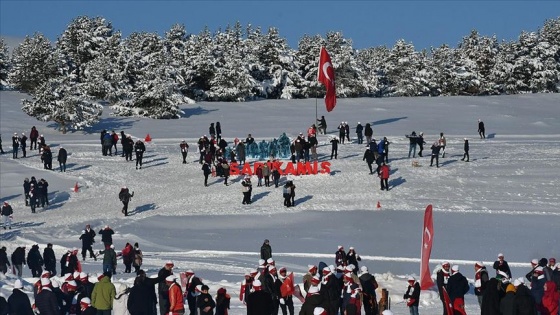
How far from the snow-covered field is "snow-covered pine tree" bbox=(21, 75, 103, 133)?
11.2ft

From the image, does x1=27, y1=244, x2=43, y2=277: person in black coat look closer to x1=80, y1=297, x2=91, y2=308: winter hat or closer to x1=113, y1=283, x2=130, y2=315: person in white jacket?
x1=113, y1=283, x2=130, y2=315: person in white jacket

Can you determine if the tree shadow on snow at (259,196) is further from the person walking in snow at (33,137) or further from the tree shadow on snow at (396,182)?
the person walking in snow at (33,137)

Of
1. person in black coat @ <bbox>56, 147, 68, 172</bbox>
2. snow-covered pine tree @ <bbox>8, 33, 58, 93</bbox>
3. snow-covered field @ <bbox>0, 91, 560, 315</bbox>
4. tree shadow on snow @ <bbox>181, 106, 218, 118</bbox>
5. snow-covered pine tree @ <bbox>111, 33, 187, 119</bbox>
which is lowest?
snow-covered field @ <bbox>0, 91, 560, 315</bbox>

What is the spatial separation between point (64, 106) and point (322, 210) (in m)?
25.9

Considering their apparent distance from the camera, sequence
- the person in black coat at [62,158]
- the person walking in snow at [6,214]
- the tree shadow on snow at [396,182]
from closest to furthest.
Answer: the person walking in snow at [6,214] < the tree shadow on snow at [396,182] < the person in black coat at [62,158]

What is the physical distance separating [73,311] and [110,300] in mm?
1671

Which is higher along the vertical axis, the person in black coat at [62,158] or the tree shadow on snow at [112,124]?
the tree shadow on snow at [112,124]

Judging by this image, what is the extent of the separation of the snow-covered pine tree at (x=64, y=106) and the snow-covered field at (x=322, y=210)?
134 inches

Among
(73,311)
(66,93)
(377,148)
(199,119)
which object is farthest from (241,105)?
(73,311)

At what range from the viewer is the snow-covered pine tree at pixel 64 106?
52.3 metres

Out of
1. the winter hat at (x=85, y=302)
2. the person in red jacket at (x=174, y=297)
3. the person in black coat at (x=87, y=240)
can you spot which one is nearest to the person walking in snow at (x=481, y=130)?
the person in black coat at (x=87, y=240)

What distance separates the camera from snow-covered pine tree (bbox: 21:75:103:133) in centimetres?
5231

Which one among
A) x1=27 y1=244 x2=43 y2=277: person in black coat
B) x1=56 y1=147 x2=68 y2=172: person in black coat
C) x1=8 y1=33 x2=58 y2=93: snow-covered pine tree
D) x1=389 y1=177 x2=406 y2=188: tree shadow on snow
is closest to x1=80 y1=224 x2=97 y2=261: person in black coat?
x1=27 y1=244 x2=43 y2=277: person in black coat

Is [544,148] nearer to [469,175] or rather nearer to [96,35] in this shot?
[469,175]
